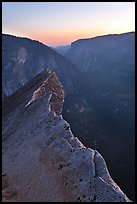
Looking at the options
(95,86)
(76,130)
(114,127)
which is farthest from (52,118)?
(95,86)

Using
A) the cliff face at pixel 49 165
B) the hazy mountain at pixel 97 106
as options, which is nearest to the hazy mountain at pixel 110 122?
the hazy mountain at pixel 97 106

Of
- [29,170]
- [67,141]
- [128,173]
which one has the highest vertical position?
[67,141]

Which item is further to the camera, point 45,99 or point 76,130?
point 76,130

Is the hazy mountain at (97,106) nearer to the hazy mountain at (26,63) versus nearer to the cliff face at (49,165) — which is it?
the hazy mountain at (26,63)

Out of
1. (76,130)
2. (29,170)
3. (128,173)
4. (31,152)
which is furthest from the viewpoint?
(76,130)

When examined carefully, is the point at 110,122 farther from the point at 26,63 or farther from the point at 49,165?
the point at 49,165

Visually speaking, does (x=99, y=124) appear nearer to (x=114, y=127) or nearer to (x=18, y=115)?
(x=114, y=127)
